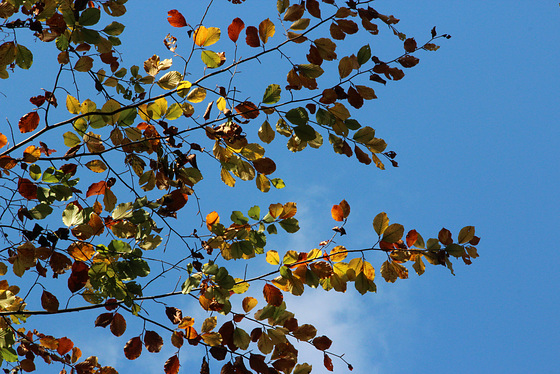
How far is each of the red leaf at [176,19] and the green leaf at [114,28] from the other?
217mm

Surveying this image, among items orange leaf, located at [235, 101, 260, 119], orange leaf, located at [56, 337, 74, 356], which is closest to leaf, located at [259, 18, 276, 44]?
orange leaf, located at [235, 101, 260, 119]

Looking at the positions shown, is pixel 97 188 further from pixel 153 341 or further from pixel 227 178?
pixel 153 341

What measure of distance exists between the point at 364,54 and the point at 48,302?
71.1 inches

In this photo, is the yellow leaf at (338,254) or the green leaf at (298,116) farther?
the yellow leaf at (338,254)

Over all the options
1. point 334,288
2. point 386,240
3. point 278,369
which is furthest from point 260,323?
point 386,240

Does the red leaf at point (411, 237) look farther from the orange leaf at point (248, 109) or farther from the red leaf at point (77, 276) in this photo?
the red leaf at point (77, 276)

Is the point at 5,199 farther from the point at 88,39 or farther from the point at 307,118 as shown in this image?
the point at 307,118

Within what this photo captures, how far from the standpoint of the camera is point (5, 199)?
201 cm

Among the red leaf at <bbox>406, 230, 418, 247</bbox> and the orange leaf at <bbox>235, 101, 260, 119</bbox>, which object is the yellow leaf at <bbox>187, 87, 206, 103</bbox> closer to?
the orange leaf at <bbox>235, 101, 260, 119</bbox>

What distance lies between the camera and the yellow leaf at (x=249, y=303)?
6.51 feet

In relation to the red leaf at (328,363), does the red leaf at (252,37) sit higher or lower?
higher

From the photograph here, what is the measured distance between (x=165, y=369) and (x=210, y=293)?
44 cm

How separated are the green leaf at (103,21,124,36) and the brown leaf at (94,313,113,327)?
51.0 inches

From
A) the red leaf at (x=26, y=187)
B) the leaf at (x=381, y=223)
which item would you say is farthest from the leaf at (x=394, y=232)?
the red leaf at (x=26, y=187)
